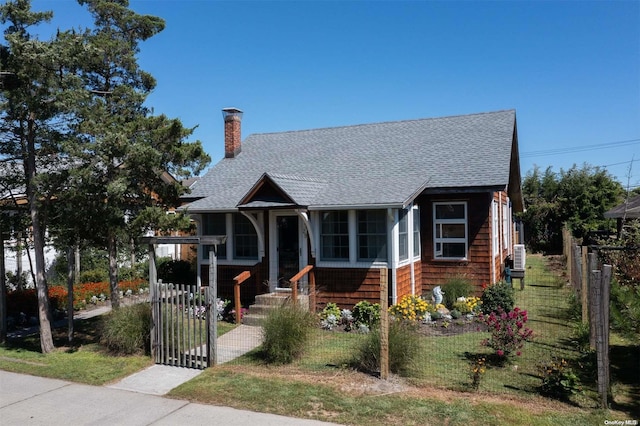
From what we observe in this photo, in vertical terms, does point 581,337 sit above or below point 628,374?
above

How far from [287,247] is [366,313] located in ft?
10.7

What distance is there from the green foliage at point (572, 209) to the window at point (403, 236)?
59.5 feet

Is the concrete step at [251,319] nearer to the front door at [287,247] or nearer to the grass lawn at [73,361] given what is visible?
the front door at [287,247]

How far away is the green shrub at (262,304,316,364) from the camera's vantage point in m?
8.41

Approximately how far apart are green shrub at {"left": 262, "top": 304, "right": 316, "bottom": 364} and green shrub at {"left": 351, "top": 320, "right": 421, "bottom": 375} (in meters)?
1.05

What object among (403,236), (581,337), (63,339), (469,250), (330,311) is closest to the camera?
(581,337)

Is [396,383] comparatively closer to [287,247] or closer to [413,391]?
[413,391]

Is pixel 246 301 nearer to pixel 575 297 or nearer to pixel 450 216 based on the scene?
pixel 450 216

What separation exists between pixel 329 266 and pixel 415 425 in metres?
7.04

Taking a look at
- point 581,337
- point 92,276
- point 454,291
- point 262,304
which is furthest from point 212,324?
point 92,276

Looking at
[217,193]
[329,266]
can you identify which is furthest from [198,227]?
[329,266]

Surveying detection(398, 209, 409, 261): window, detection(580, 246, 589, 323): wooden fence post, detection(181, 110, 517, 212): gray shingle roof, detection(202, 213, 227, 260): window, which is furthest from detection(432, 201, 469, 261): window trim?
detection(202, 213, 227, 260): window

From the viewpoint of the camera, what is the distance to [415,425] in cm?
588

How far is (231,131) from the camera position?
742 inches
